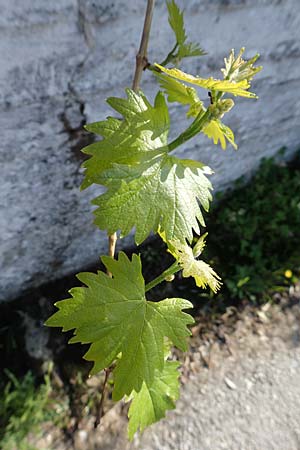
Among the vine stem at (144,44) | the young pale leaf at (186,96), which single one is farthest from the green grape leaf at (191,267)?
the young pale leaf at (186,96)

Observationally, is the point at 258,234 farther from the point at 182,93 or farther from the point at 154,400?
the point at 182,93

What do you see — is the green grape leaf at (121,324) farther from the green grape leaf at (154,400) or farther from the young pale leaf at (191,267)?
the green grape leaf at (154,400)

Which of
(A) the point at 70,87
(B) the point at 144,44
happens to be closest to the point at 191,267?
(B) the point at 144,44

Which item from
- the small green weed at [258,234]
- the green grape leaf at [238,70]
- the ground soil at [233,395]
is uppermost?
the green grape leaf at [238,70]

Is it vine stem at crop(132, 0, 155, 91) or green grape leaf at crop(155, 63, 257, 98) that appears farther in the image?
vine stem at crop(132, 0, 155, 91)

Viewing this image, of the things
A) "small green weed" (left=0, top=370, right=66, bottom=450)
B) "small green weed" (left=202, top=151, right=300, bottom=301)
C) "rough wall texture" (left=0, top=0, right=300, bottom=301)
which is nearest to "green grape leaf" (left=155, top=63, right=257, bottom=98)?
"rough wall texture" (left=0, top=0, right=300, bottom=301)

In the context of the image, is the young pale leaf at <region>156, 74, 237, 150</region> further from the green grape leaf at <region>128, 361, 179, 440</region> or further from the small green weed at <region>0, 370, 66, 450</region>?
the small green weed at <region>0, 370, 66, 450</region>

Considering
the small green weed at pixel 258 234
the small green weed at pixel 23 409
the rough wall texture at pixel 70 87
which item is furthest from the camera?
the small green weed at pixel 258 234
